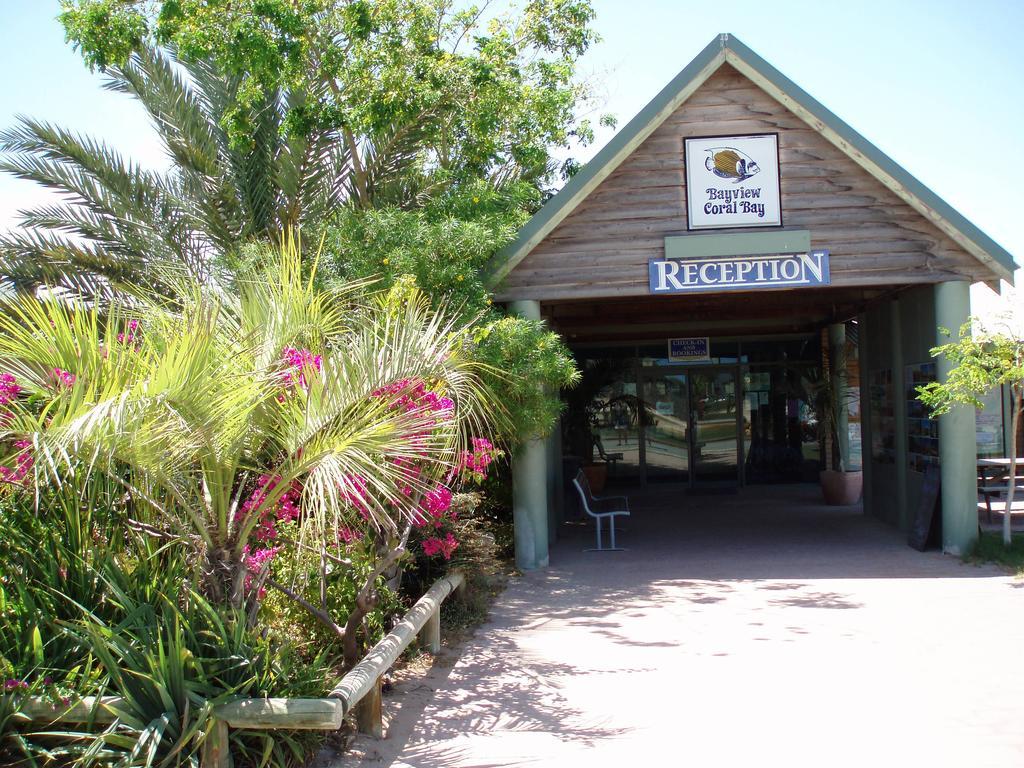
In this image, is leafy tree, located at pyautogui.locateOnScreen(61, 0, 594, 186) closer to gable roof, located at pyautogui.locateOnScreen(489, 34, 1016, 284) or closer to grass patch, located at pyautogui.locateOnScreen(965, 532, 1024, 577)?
gable roof, located at pyautogui.locateOnScreen(489, 34, 1016, 284)

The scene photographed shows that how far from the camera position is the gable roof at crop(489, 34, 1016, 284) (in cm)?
945

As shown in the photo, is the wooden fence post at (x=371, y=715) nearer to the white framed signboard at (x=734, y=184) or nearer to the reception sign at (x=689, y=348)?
the white framed signboard at (x=734, y=184)

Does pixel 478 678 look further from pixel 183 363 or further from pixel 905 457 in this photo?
pixel 905 457

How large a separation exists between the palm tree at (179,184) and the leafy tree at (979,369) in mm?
6776

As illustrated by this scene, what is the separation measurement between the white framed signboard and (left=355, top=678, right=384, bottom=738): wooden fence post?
247 inches

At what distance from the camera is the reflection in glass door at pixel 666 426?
57.6 ft

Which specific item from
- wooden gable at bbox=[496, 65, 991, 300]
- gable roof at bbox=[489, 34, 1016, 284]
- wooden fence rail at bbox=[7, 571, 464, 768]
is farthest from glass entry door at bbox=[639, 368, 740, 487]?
wooden fence rail at bbox=[7, 571, 464, 768]

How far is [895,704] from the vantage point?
17.6ft

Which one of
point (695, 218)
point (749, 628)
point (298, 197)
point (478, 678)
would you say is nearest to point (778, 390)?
point (695, 218)

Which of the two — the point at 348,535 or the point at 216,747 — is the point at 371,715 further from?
the point at 216,747

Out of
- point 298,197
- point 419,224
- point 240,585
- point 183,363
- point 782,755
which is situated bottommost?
point 782,755

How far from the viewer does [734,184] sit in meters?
9.73

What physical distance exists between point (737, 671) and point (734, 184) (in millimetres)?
5360

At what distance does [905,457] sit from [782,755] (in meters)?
7.67
